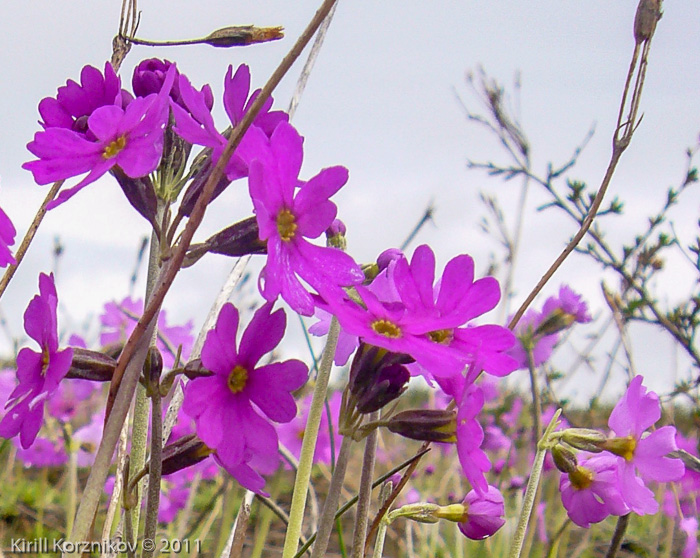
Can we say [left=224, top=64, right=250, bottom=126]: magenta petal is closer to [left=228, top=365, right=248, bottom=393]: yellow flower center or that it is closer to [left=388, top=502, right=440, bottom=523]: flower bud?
[left=228, top=365, right=248, bottom=393]: yellow flower center

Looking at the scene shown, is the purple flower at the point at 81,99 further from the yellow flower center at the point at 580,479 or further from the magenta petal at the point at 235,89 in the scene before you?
the yellow flower center at the point at 580,479

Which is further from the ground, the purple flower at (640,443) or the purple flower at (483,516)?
the purple flower at (640,443)

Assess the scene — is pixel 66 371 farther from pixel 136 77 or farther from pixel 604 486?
pixel 604 486

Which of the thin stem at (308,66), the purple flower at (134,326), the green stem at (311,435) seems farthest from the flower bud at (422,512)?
the thin stem at (308,66)

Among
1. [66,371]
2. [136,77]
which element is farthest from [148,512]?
[136,77]

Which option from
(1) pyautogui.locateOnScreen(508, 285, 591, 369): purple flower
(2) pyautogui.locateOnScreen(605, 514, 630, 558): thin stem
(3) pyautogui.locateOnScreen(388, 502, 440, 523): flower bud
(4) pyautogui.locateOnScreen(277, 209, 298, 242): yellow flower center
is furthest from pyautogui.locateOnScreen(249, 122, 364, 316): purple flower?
(1) pyautogui.locateOnScreen(508, 285, 591, 369): purple flower
